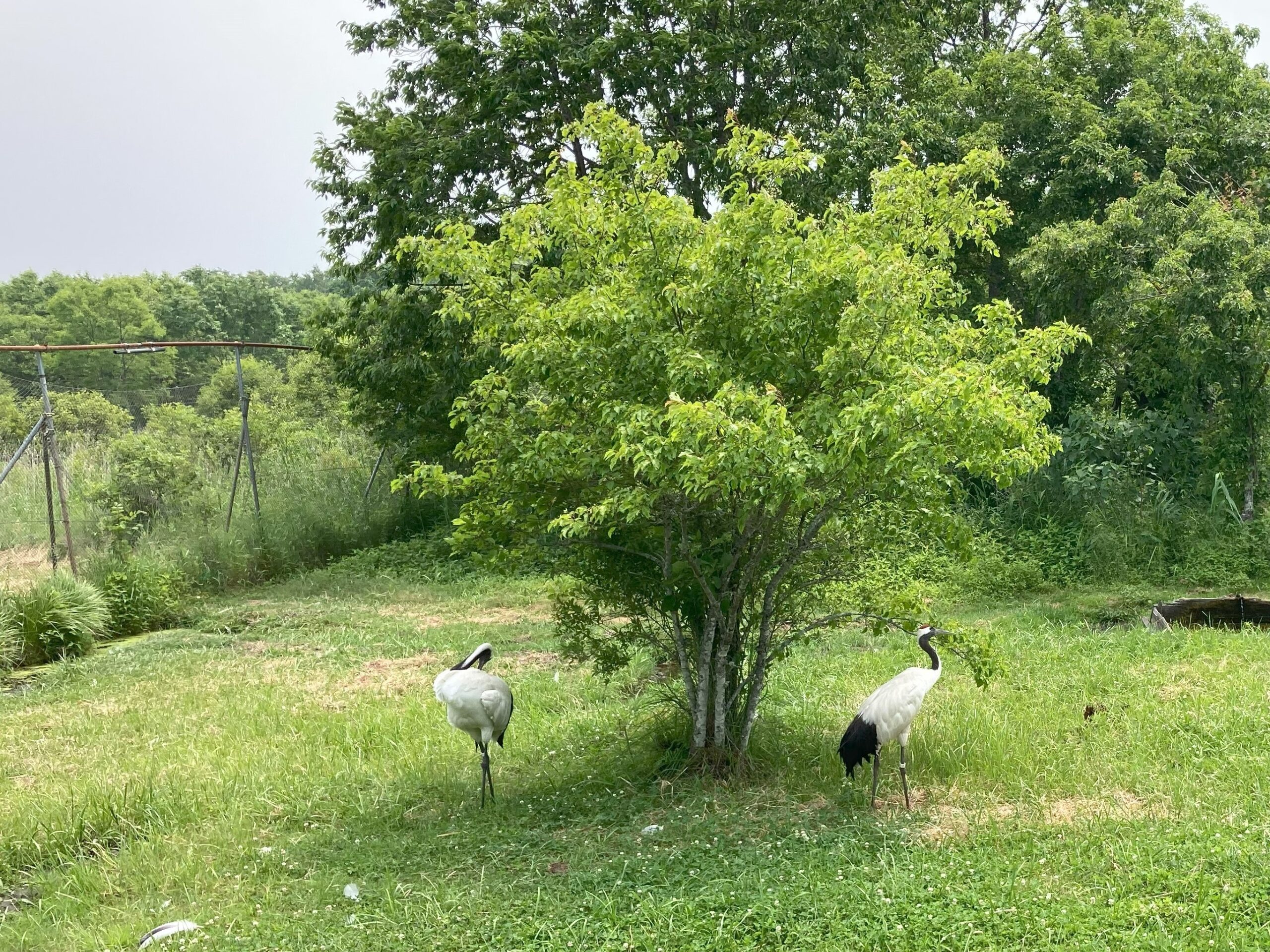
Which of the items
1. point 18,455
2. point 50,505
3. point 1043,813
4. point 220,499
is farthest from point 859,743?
point 220,499

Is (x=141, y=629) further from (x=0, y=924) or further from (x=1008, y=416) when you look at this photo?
(x=1008, y=416)

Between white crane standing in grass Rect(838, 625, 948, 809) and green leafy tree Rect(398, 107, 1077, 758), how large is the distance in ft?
1.54

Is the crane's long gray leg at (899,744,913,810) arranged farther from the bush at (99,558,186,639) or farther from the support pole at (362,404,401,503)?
the support pole at (362,404,401,503)

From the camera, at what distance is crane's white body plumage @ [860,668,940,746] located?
16.3ft

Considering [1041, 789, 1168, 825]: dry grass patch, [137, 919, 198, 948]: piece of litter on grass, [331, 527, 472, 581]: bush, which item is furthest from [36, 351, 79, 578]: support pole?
[1041, 789, 1168, 825]: dry grass patch

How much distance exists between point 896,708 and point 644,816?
4.29 ft

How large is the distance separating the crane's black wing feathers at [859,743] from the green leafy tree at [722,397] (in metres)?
0.49

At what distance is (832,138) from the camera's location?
1249 centimetres

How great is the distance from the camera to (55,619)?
31.0ft

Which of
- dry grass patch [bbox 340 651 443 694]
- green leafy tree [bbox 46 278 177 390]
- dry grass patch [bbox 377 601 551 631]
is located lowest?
dry grass patch [bbox 377 601 551 631]

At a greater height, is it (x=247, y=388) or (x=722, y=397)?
(x=247, y=388)

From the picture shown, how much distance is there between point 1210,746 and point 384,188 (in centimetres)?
1144

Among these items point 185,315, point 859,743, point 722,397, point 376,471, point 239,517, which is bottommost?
point 859,743

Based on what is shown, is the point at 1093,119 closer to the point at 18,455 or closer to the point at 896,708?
the point at 896,708
